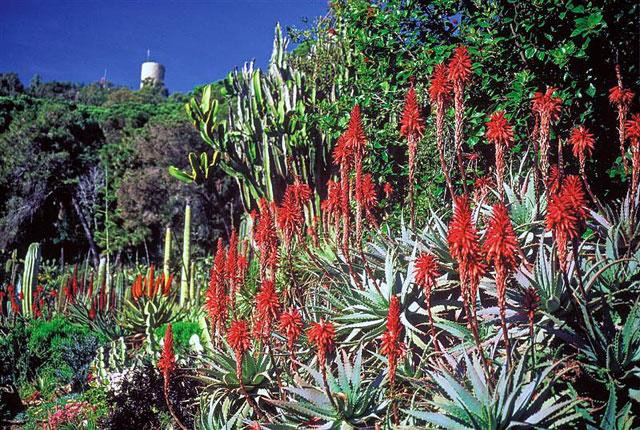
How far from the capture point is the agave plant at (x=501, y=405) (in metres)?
2.35

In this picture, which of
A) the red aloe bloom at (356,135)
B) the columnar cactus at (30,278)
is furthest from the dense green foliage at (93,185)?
the red aloe bloom at (356,135)

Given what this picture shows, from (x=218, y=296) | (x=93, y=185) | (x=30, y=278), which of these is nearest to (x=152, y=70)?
(x=93, y=185)

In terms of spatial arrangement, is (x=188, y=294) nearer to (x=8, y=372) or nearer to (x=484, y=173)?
(x=8, y=372)

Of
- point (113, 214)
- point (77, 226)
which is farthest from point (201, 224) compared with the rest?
point (77, 226)

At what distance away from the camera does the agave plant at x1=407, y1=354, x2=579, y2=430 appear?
2352 mm

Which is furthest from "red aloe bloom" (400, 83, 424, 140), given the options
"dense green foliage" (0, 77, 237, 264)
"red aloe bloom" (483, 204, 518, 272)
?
"dense green foliage" (0, 77, 237, 264)

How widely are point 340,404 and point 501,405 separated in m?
0.85

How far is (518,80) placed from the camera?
474 cm

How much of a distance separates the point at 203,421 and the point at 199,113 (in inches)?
307

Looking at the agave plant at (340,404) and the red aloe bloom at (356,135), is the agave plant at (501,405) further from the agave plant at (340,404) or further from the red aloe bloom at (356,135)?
the red aloe bloom at (356,135)

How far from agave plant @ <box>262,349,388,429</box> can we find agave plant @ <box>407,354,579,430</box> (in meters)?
0.49

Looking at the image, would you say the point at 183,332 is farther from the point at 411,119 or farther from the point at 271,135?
the point at 411,119

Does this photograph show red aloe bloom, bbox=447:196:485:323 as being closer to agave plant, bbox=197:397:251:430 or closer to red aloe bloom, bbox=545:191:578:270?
red aloe bloom, bbox=545:191:578:270

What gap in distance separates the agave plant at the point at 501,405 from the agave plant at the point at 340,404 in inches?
19.2
